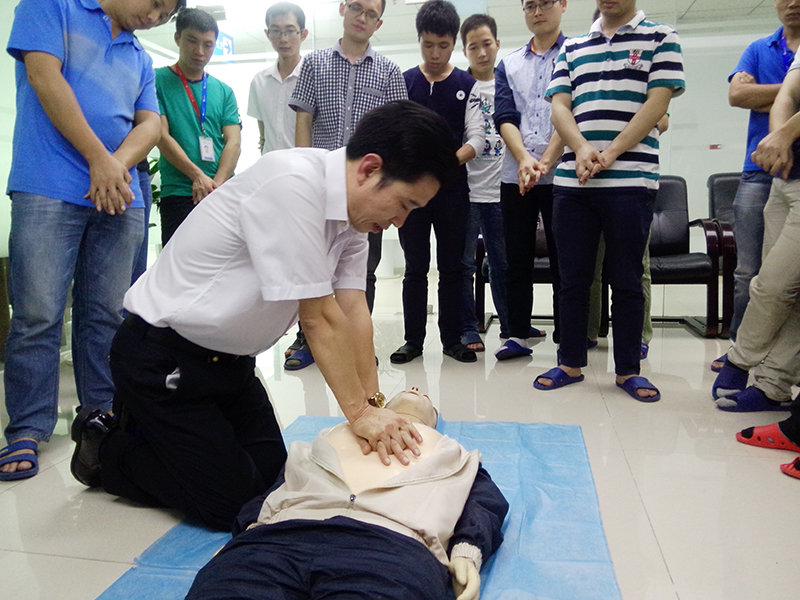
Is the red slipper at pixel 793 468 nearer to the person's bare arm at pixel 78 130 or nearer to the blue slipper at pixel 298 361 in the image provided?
the blue slipper at pixel 298 361

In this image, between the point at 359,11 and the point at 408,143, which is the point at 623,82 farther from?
the point at 408,143

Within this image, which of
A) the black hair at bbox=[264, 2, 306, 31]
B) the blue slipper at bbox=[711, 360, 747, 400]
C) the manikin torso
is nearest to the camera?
the manikin torso

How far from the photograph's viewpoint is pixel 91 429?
1646 mm

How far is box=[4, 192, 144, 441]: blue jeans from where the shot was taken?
184 cm

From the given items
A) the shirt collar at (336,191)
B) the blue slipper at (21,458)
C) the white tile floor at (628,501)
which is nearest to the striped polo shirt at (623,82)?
the white tile floor at (628,501)

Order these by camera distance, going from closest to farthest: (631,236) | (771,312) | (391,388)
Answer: (771,312) → (631,236) → (391,388)

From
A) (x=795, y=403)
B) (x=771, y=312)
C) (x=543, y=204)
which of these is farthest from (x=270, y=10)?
(x=795, y=403)

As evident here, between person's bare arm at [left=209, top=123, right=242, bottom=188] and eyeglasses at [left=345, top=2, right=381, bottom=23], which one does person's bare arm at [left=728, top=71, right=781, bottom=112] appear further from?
person's bare arm at [left=209, top=123, right=242, bottom=188]

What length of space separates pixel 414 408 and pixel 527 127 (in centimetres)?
185

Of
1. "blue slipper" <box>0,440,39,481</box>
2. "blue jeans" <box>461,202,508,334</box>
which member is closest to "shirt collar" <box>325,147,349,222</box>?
"blue slipper" <box>0,440,39,481</box>

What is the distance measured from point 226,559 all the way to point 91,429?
31.9 inches

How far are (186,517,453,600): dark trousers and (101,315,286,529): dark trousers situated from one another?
412 millimetres

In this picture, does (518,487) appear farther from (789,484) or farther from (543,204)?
(543,204)

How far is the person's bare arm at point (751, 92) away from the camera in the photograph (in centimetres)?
243
